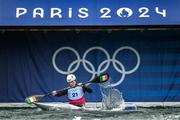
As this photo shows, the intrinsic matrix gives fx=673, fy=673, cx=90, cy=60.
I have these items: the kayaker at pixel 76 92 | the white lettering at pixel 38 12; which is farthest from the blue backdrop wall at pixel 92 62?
the kayaker at pixel 76 92

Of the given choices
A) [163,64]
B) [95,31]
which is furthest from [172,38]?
[95,31]

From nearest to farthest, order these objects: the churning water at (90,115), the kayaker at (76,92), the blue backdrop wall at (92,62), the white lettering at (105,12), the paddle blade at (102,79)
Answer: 1. the churning water at (90,115)
2. the kayaker at (76,92)
3. the paddle blade at (102,79)
4. the white lettering at (105,12)
5. the blue backdrop wall at (92,62)

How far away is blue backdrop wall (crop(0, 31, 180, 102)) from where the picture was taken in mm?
24891

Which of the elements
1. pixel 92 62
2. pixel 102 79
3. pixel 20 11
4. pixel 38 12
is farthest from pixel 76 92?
pixel 20 11

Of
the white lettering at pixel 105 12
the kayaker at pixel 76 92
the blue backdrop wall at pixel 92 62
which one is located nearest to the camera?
the kayaker at pixel 76 92

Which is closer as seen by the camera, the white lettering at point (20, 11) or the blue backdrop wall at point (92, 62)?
the white lettering at point (20, 11)

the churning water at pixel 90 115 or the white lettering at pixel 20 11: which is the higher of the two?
the white lettering at pixel 20 11

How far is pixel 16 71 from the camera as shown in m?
25.0

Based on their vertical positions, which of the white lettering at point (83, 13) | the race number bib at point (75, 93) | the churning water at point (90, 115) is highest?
the white lettering at point (83, 13)

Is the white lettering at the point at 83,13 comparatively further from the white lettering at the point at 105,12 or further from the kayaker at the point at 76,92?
the kayaker at the point at 76,92

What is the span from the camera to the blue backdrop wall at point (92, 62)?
2489 cm

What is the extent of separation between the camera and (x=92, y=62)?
24984 mm

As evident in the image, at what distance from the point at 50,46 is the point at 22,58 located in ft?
3.72

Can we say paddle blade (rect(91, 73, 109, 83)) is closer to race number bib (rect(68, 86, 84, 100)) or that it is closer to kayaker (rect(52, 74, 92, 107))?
kayaker (rect(52, 74, 92, 107))
